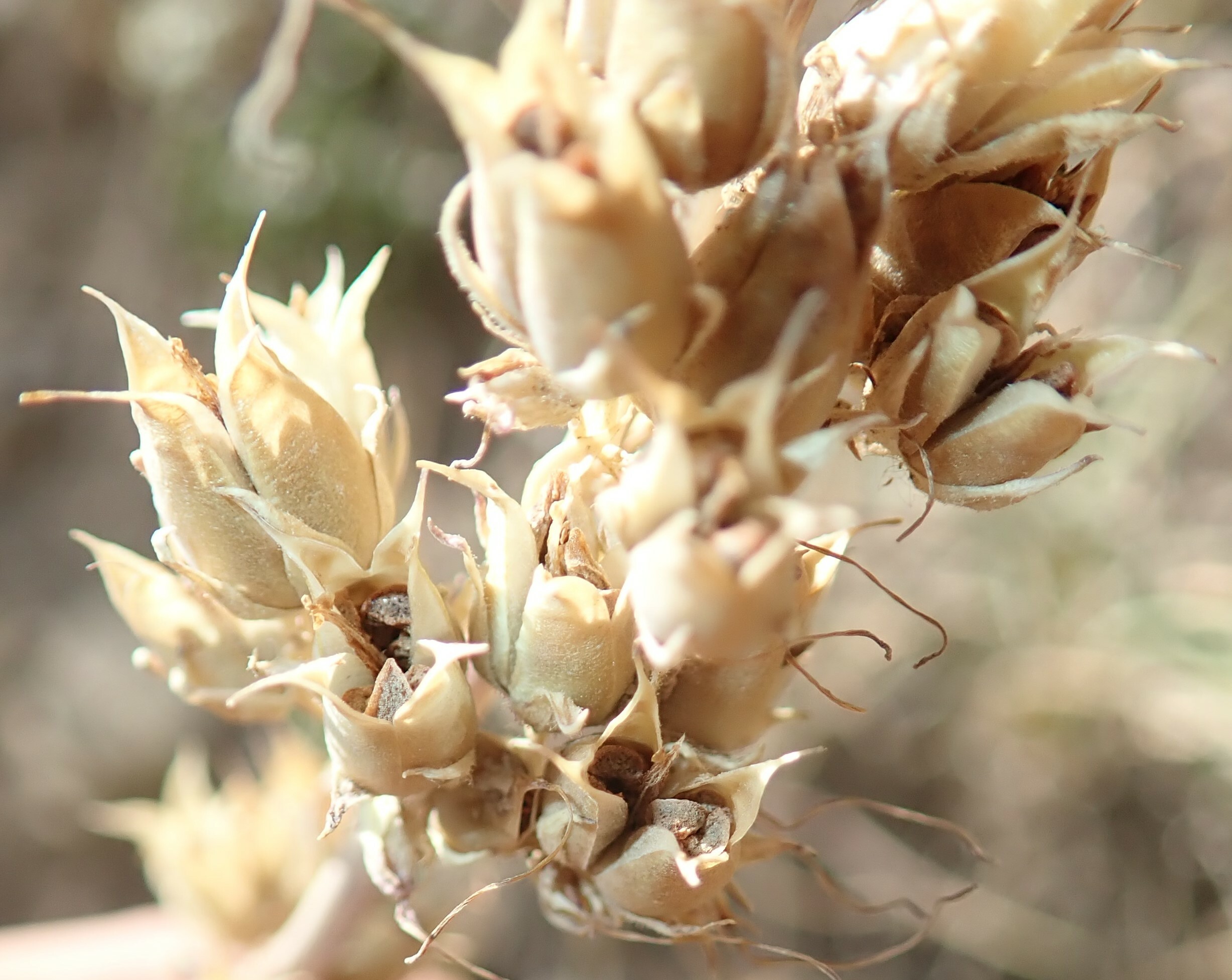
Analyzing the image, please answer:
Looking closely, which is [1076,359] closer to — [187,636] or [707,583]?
[707,583]

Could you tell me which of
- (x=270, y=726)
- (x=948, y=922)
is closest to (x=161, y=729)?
(x=270, y=726)

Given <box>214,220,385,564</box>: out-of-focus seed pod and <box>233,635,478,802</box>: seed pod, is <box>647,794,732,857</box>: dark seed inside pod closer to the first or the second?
<box>233,635,478,802</box>: seed pod

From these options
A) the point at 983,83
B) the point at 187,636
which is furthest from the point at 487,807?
the point at 983,83

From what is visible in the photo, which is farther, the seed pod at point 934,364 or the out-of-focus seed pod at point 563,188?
the seed pod at point 934,364

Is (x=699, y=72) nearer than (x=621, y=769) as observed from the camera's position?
Yes

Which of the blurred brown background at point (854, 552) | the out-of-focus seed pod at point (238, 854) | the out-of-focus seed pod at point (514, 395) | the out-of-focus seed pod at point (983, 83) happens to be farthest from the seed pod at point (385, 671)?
the blurred brown background at point (854, 552)

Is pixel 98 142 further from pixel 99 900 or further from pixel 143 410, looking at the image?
pixel 143 410

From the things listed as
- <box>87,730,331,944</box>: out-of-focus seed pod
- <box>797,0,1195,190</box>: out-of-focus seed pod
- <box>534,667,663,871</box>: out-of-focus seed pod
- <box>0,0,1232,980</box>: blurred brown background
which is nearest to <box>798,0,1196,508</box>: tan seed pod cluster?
<box>797,0,1195,190</box>: out-of-focus seed pod

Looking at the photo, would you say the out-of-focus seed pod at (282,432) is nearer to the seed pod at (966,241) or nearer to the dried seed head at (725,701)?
the dried seed head at (725,701)
